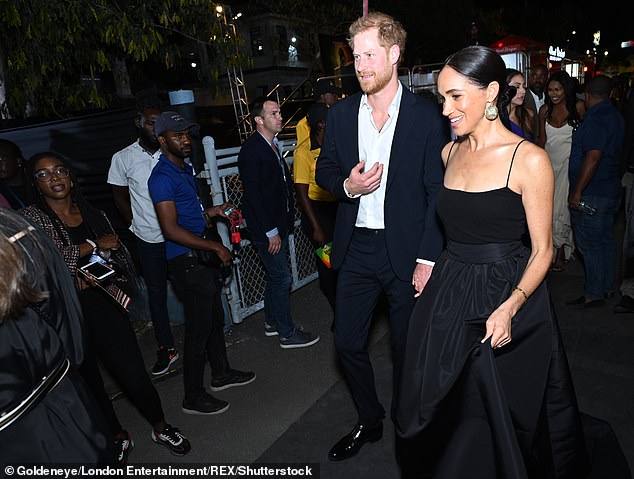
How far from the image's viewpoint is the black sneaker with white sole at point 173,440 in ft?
10.9

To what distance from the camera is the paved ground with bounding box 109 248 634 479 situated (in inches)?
130

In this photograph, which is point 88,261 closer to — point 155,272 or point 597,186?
point 155,272

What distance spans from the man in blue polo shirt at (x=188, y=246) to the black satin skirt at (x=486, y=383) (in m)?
1.65

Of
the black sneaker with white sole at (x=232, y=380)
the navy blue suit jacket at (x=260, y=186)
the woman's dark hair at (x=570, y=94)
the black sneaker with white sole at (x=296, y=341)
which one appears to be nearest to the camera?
the black sneaker with white sole at (x=232, y=380)

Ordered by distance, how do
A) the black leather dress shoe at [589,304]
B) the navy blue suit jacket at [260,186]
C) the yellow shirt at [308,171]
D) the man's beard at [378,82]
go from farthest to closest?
the black leather dress shoe at [589,304] → the yellow shirt at [308,171] → the navy blue suit jacket at [260,186] → the man's beard at [378,82]

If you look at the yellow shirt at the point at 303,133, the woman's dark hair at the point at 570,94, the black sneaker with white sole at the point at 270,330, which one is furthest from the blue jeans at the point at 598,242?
the black sneaker with white sole at the point at 270,330

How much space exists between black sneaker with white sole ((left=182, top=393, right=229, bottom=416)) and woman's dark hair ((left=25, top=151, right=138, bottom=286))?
110cm

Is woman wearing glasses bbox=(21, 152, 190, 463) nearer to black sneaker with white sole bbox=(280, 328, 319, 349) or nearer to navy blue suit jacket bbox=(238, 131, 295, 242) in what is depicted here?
navy blue suit jacket bbox=(238, 131, 295, 242)

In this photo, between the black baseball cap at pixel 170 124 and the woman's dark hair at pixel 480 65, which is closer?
the woman's dark hair at pixel 480 65

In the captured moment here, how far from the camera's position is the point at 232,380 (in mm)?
4102

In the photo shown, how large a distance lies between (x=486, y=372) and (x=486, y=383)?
51 mm

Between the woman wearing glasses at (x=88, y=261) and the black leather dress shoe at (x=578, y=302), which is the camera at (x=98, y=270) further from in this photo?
the black leather dress shoe at (x=578, y=302)

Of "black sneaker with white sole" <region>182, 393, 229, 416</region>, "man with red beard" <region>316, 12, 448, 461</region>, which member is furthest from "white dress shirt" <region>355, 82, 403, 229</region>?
"black sneaker with white sole" <region>182, 393, 229, 416</region>

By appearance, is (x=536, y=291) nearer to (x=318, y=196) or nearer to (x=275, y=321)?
(x=318, y=196)
